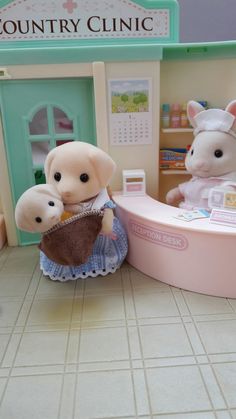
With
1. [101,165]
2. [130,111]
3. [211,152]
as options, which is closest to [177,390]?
[101,165]

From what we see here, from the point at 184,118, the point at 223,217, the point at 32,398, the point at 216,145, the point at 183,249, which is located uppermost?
the point at 184,118

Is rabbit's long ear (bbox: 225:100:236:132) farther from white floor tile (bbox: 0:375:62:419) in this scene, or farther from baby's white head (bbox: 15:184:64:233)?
white floor tile (bbox: 0:375:62:419)

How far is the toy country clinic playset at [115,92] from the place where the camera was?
206cm

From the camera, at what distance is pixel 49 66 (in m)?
2.21

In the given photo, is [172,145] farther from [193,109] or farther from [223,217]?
[223,217]

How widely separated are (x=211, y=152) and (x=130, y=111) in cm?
69

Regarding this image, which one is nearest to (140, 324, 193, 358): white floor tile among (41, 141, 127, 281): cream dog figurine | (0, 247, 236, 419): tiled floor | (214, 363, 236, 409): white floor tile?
(0, 247, 236, 419): tiled floor

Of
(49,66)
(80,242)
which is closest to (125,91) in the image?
(49,66)

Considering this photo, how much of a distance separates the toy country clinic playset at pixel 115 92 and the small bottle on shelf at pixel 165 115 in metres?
0.06

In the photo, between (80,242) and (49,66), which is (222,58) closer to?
(49,66)

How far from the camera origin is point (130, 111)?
7.77 ft

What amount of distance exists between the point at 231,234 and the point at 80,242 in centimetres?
86

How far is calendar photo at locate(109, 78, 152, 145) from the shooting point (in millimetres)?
2322

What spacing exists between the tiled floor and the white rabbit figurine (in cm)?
74
